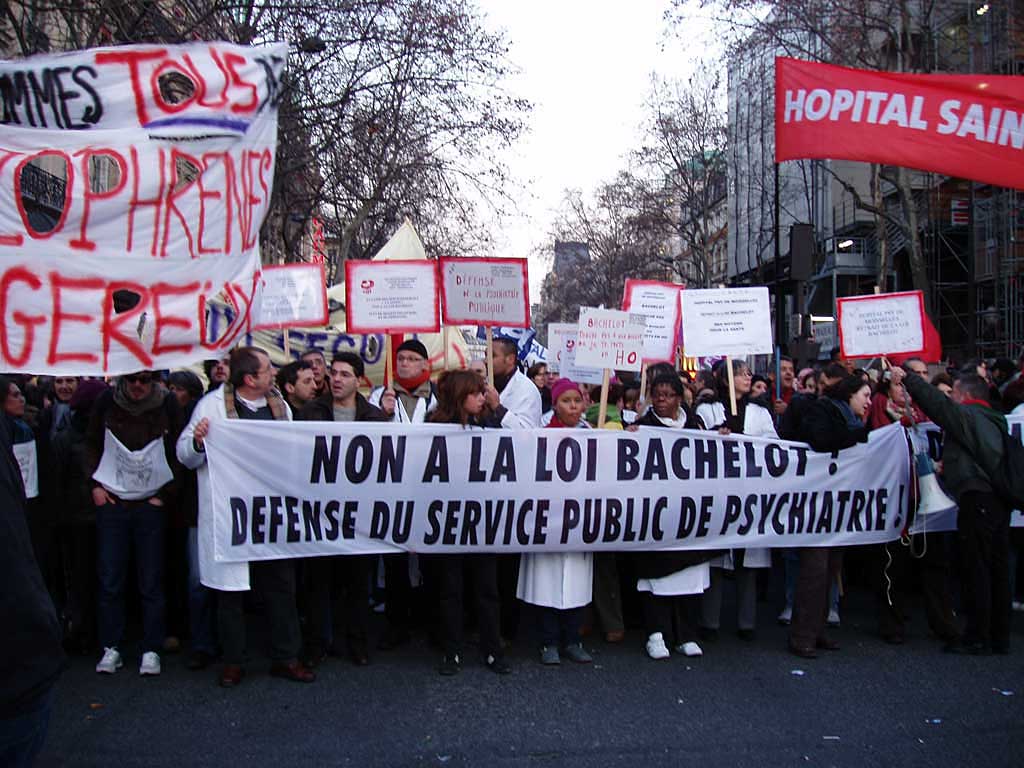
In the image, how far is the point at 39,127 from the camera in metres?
4.50

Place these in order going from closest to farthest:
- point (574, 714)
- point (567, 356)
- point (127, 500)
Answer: point (574, 714) → point (127, 500) → point (567, 356)

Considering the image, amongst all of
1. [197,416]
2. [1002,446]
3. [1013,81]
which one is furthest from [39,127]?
[1013,81]

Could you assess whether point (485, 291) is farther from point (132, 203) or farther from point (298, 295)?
point (132, 203)

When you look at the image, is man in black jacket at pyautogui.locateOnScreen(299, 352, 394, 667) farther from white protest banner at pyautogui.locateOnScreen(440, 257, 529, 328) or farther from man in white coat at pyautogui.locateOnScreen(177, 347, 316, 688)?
white protest banner at pyautogui.locateOnScreen(440, 257, 529, 328)

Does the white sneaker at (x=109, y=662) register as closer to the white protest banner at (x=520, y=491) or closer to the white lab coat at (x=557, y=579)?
the white protest banner at (x=520, y=491)

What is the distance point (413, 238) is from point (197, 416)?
797cm

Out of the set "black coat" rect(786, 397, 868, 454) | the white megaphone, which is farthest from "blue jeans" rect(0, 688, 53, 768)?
the white megaphone

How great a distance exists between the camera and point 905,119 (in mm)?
6785

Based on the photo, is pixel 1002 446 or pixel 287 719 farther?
pixel 1002 446

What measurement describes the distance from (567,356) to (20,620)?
8.80 m

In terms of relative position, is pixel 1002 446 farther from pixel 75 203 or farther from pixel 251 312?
pixel 75 203

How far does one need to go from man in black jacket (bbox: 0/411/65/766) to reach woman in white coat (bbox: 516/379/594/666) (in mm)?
3921

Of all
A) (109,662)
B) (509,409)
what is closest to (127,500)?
(109,662)

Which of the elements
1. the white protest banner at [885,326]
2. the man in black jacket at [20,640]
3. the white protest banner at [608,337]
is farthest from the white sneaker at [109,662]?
the white protest banner at [885,326]
